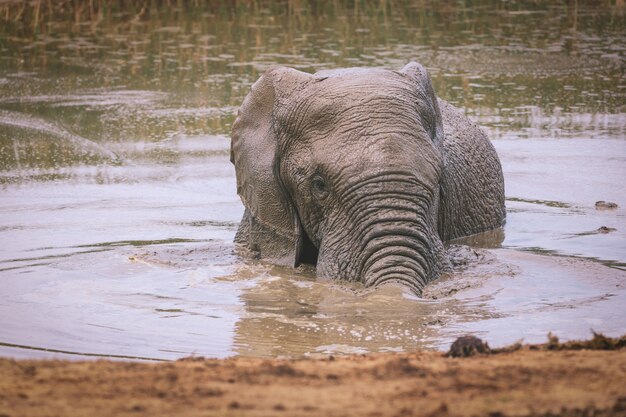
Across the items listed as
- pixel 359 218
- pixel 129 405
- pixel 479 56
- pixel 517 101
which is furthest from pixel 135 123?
pixel 129 405

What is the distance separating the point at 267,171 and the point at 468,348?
3594mm

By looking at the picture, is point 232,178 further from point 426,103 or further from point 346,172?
point 346,172

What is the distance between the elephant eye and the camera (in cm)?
871

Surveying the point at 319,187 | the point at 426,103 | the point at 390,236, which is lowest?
the point at 390,236

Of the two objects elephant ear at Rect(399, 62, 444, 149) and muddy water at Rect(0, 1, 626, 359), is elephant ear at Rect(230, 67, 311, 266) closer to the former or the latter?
muddy water at Rect(0, 1, 626, 359)

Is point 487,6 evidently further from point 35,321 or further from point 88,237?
point 35,321

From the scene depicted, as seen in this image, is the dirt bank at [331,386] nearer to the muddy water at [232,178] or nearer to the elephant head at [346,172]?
the muddy water at [232,178]

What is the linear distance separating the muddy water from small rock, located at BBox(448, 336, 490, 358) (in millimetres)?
802

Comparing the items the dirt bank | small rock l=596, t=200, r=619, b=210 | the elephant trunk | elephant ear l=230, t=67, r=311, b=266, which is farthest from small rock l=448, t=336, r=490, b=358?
small rock l=596, t=200, r=619, b=210

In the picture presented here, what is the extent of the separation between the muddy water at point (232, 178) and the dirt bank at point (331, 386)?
1.22m

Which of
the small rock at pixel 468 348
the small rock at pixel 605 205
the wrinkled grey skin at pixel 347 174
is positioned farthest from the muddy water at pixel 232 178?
A: the small rock at pixel 468 348

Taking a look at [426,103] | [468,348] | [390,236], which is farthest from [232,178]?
[468,348]

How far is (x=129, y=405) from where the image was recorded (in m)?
4.92

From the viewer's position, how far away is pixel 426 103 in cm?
903
